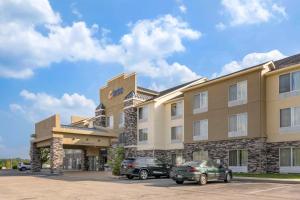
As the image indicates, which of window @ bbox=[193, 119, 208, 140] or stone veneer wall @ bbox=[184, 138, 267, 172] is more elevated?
window @ bbox=[193, 119, 208, 140]

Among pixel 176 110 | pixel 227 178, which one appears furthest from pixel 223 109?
pixel 227 178

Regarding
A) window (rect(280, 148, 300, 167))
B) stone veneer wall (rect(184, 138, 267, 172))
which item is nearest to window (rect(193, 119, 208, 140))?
stone veneer wall (rect(184, 138, 267, 172))

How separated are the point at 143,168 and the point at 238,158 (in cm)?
873

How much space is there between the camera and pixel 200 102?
1558 inches

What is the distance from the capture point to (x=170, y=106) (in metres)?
46.4

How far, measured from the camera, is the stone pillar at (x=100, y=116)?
55.5m

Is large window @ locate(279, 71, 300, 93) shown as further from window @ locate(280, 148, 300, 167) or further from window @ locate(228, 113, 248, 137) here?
window @ locate(280, 148, 300, 167)

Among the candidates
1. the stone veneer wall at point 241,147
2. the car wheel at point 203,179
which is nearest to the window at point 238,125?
the stone veneer wall at point 241,147

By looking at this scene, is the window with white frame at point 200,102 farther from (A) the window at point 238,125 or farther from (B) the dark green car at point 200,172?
(B) the dark green car at point 200,172

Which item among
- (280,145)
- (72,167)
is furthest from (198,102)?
(72,167)

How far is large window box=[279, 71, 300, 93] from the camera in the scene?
3128 centimetres

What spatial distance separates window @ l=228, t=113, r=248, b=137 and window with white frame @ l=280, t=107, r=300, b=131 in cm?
305

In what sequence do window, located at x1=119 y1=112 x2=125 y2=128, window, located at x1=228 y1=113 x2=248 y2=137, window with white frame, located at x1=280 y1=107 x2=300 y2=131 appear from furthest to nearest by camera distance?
1. window, located at x1=119 y1=112 x2=125 y2=128
2. window, located at x1=228 y1=113 x2=248 y2=137
3. window with white frame, located at x1=280 y1=107 x2=300 y2=131

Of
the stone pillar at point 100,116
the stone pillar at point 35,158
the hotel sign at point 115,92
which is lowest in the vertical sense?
the stone pillar at point 35,158
